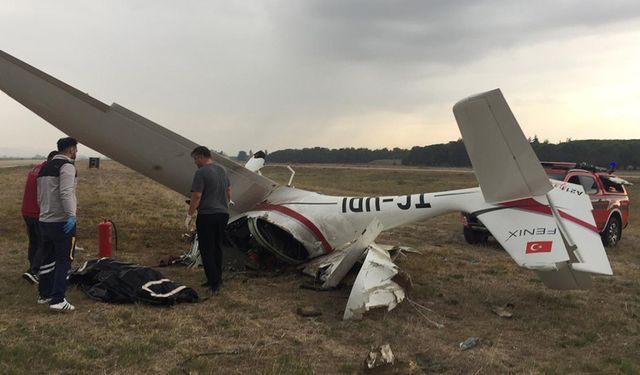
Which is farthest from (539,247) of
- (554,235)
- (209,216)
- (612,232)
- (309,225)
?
(612,232)

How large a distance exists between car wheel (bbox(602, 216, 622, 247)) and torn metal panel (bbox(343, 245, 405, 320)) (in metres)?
8.73

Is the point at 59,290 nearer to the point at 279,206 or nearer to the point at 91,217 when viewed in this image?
the point at 279,206

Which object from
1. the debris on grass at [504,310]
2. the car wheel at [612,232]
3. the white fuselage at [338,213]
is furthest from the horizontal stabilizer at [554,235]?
the car wheel at [612,232]

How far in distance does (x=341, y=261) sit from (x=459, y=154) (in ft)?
271

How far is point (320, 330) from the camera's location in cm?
508

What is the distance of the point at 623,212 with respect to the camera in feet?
40.8

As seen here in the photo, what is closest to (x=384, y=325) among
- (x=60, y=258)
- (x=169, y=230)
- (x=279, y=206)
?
(x=279, y=206)

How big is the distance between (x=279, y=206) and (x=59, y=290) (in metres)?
3.55

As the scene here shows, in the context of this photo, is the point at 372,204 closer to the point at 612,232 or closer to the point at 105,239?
the point at 105,239

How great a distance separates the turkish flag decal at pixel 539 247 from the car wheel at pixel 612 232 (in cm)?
794

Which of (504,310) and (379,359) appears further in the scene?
(504,310)

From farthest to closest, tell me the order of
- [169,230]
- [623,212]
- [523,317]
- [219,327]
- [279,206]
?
[623,212]
[169,230]
[279,206]
[523,317]
[219,327]

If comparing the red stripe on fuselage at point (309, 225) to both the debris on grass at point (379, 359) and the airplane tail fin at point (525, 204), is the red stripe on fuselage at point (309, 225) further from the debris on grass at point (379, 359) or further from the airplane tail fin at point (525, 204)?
the debris on grass at point (379, 359)

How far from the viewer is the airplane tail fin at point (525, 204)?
16.6ft
